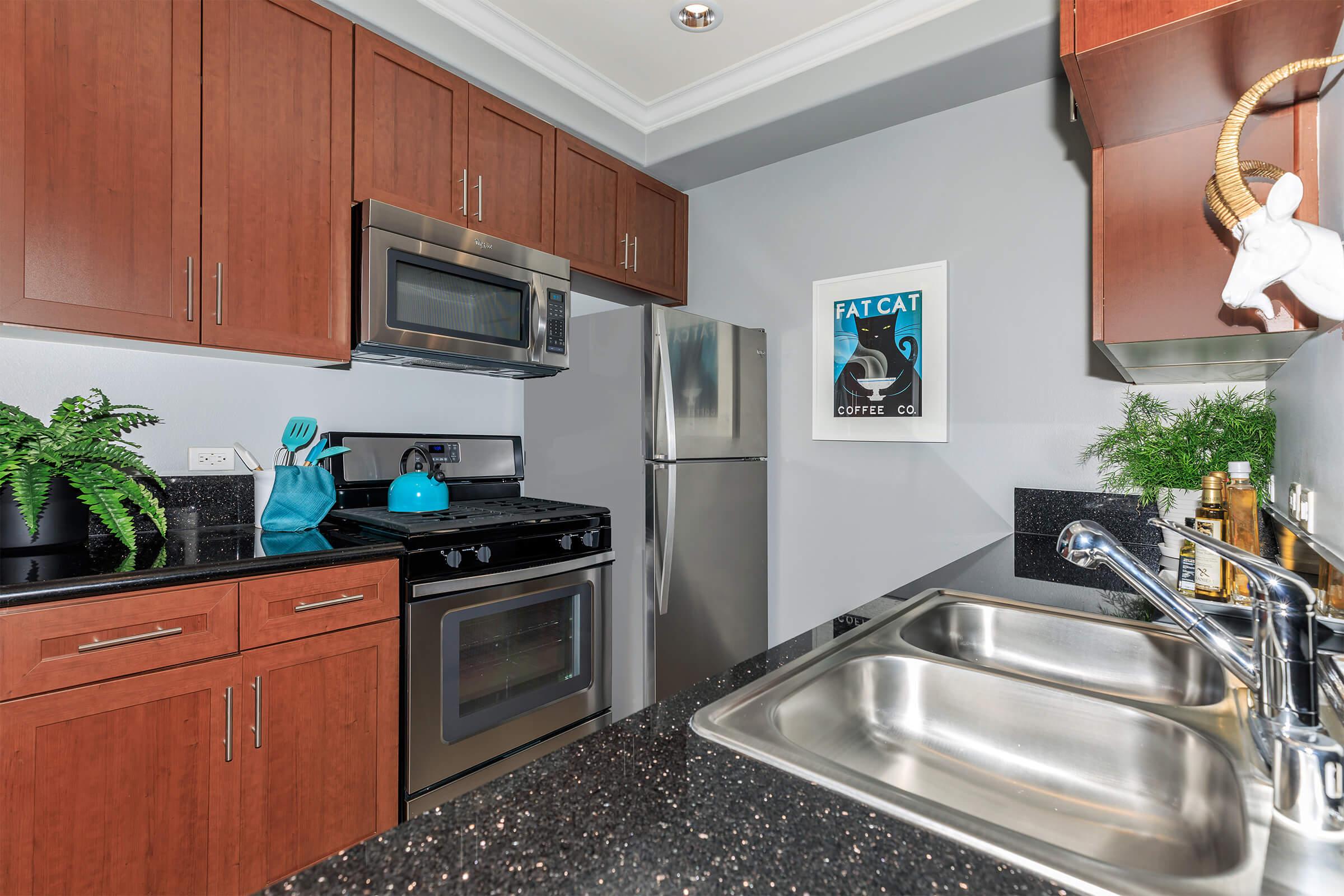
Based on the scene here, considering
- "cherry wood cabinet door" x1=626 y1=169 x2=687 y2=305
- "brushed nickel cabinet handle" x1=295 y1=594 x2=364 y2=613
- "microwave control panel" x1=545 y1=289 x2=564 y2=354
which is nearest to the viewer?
"brushed nickel cabinet handle" x1=295 y1=594 x2=364 y2=613

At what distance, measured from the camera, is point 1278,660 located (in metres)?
0.64

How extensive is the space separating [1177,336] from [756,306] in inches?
76.5

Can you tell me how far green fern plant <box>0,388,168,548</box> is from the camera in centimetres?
148

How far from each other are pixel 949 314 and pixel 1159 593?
202cm

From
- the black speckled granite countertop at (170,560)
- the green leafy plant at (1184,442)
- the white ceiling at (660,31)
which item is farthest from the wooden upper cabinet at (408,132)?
the green leafy plant at (1184,442)

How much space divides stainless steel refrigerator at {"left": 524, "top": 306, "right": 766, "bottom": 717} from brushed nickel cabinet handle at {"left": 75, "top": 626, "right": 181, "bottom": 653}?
1.39 meters

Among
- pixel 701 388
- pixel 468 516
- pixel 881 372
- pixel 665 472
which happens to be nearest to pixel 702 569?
pixel 665 472

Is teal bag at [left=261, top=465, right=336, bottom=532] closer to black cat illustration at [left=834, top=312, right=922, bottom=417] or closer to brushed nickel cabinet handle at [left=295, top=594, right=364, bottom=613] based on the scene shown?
brushed nickel cabinet handle at [left=295, top=594, right=364, bottom=613]

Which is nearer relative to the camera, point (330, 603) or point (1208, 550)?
point (1208, 550)

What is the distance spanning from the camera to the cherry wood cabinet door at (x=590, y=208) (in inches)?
105

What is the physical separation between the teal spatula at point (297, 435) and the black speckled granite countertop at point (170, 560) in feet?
0.99

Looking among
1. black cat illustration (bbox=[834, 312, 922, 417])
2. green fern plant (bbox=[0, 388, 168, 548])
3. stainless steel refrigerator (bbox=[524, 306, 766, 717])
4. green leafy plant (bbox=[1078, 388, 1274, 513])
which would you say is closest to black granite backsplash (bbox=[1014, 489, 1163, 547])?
green leafy plant (bbox=[1078, 388, 1274, 513])

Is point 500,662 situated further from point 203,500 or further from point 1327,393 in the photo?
point 1327,393

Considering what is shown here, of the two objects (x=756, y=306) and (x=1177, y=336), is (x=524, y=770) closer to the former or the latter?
(x=1177, y=336)
